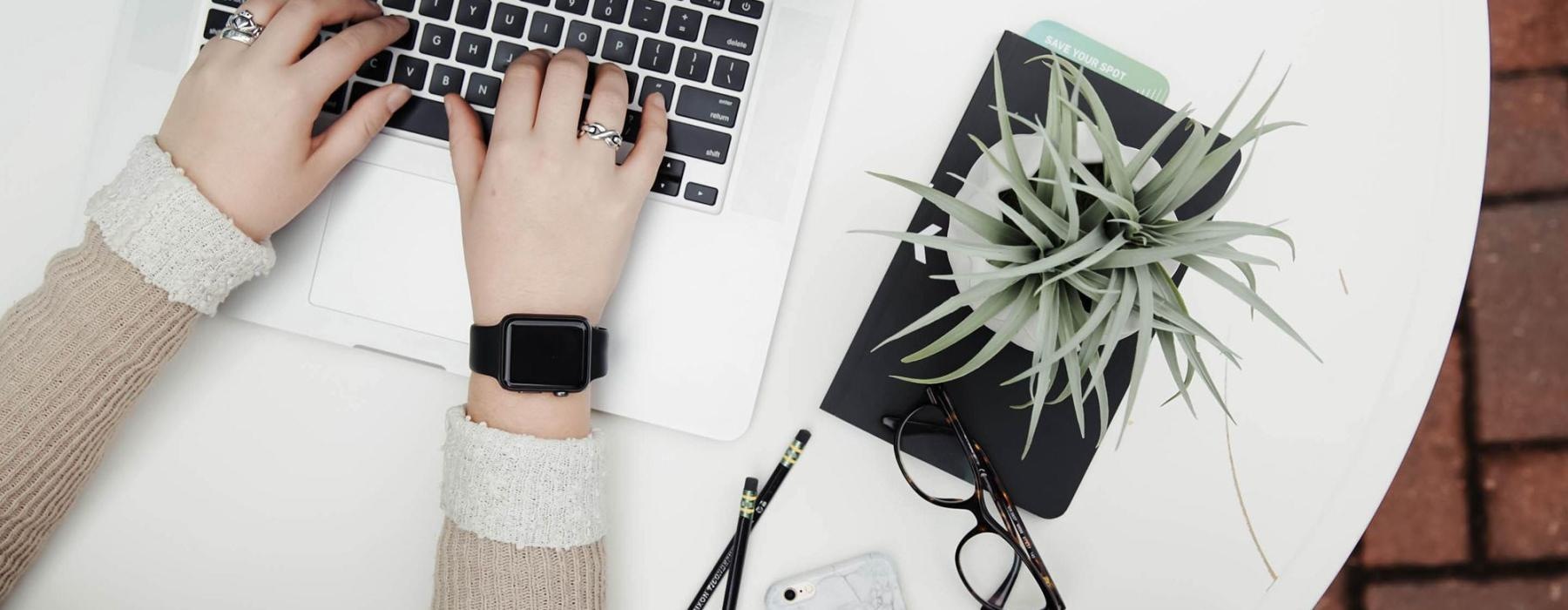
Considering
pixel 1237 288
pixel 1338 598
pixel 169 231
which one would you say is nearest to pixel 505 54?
pixel 169 231

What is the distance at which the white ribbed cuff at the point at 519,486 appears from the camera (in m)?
0.56

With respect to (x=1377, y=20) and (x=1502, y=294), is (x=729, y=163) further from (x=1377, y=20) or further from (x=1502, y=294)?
(x=1502, y=294)

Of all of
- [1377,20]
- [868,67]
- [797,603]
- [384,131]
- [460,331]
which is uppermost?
[1377,20]

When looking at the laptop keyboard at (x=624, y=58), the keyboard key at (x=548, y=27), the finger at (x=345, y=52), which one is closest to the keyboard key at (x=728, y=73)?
the laptop keyboard at (x=624, y=58)

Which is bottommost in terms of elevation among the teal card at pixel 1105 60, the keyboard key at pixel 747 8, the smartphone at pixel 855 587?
the smartphone at pixel 855 587

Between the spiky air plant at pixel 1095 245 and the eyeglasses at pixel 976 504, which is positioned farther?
the eyeglasses at pixel 976 504

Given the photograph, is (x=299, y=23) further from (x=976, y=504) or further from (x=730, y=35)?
(x=976, y=504)

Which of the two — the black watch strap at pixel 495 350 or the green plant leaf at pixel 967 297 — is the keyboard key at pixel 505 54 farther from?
the green plant leaf at pixel 967 297

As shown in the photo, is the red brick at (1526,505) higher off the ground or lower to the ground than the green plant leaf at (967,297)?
lower

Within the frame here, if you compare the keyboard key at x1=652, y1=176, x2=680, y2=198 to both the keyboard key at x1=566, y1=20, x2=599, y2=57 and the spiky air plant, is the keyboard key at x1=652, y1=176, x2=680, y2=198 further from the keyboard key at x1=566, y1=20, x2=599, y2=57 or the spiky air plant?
the spiky air plant

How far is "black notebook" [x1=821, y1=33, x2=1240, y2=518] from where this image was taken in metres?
0.59

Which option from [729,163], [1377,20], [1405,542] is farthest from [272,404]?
[1405,542]

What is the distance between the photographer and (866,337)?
1.98 feet

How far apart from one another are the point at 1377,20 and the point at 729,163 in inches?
17.7
